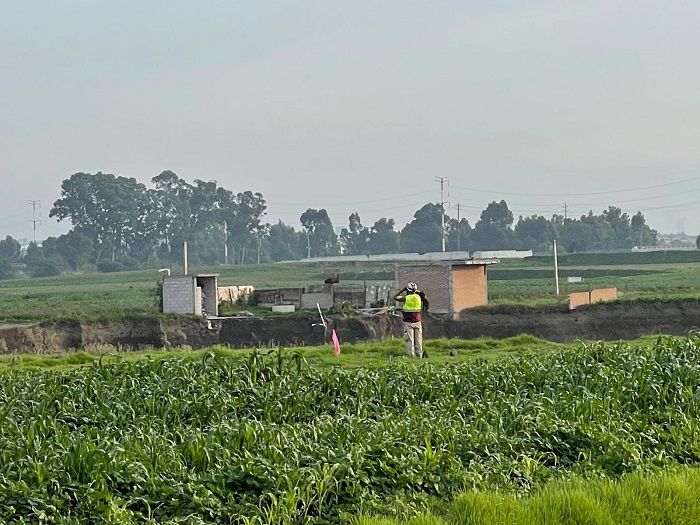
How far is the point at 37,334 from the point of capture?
38.8 metres

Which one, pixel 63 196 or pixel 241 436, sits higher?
pixel 63 196

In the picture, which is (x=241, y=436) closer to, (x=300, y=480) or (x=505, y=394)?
(x=300, y=480)

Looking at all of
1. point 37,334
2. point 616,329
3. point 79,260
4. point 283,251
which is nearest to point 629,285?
point 616,329

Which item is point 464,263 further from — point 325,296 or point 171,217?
point 171,217

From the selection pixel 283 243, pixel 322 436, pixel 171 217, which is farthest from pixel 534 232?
pixel 322 436

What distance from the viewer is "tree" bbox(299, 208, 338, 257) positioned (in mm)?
136625

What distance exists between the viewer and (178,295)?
1591 inches

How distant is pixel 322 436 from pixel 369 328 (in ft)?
98.6

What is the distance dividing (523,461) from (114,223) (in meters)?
112

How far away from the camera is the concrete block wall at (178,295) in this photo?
4012cm

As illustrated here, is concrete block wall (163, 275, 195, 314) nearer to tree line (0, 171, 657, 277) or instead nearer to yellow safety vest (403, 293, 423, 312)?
yellow safety vest (403, 293, 423, 312)

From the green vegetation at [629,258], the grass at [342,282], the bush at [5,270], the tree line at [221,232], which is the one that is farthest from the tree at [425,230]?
the bush at [5,270]

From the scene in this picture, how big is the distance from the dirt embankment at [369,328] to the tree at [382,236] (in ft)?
291

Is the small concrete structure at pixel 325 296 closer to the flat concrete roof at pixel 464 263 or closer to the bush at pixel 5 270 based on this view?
the flat concrete roof at pixel 464 263
